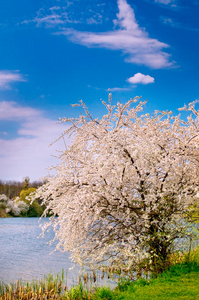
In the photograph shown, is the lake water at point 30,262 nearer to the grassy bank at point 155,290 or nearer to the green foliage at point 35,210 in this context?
the grassy bank at point 155,290

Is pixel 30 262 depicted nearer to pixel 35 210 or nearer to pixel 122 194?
pixel 122 194

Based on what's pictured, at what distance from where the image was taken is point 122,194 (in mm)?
8500

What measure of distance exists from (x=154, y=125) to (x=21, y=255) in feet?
58.1

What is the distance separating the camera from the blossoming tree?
8430mm

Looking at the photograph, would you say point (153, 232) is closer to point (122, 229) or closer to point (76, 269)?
point (122, 229)

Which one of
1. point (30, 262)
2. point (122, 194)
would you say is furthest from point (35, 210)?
point (122, 194)

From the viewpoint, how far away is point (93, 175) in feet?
27.2

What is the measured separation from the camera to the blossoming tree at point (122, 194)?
27.7ft

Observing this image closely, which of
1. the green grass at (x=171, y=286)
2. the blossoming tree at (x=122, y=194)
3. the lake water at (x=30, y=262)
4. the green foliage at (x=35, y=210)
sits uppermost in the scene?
the blossoming tree at (x=122, y=194)

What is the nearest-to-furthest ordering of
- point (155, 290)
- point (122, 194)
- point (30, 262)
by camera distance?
point (155, 290), point (122, 194), point (30, 262)

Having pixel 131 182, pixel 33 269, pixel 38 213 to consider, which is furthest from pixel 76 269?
pixel 38 213

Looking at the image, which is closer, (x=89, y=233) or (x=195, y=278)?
(x=195, y=278)

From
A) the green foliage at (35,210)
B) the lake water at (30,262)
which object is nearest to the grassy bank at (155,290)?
the lake water at (30,262)

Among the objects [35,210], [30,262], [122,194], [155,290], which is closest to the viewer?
[155,290]
